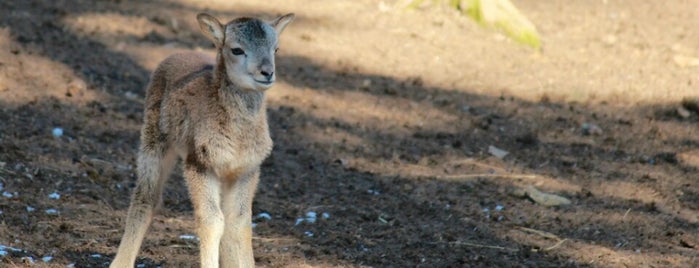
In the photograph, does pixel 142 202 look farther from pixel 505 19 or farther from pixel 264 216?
pixel 505 19

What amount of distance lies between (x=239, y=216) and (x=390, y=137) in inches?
157

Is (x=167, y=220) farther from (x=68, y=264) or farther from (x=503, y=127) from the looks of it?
(x=503, y=127)

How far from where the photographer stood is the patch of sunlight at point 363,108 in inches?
430

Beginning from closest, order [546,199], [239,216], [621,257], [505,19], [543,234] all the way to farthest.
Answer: [239,216]
[621,257]
[543,234]
[546,199]
[505,19]

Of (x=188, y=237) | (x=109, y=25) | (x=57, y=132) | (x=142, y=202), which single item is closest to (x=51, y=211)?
(x=188, y=237)

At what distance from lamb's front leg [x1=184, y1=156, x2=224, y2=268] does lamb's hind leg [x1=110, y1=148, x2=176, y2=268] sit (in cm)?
44

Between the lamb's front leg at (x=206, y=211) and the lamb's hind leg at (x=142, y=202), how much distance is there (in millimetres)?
436

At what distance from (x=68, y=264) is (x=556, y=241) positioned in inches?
140

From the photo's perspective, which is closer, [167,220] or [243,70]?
[243,70]

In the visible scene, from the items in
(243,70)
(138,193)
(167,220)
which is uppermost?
(243,70)

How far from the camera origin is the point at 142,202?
691 cm

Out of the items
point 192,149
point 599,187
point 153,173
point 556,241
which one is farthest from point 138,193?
point 599,187

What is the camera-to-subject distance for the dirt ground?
310 inches

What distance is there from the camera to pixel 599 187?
30.7 feet
